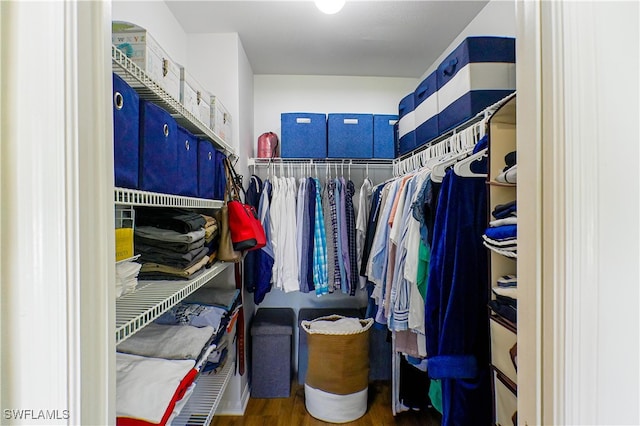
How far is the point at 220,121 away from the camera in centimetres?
180

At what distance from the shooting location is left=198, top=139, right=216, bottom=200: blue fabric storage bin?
4.61 feet

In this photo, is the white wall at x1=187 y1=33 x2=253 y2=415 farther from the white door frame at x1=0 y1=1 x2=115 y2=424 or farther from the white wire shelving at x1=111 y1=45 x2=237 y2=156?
the white door frame at x1=0 y1=1 x2=115 y2=424

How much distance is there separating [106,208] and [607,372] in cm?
81

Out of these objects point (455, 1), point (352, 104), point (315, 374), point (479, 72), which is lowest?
point (315, 374)

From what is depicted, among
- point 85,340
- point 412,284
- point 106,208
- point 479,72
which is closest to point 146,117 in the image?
point 106,208

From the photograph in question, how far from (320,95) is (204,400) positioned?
7.71 feet

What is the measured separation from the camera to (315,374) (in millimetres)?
2021

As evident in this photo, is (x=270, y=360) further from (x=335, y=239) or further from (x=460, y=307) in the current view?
(x=460, y=307)

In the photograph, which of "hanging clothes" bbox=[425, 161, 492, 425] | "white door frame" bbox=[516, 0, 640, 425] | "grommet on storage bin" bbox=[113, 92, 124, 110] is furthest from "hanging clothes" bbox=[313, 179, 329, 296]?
"white door frame" bbox=[516, 0, 640, 425]

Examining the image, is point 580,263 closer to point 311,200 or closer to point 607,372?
point 607,372

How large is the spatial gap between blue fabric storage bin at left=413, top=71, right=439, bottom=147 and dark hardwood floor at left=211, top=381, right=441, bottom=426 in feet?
5.88

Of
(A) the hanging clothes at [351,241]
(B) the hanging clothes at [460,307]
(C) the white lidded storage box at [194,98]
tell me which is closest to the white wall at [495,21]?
(B) the hanging clothes at [460,307]

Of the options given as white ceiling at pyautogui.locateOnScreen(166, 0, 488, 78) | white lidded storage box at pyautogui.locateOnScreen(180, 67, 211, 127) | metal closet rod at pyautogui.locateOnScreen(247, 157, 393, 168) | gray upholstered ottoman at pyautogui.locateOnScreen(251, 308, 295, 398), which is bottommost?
gray upholstered ottoman at pyautogui.locateOnScreen(251, 308, 295, 398)

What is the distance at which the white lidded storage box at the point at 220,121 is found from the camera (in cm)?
168
